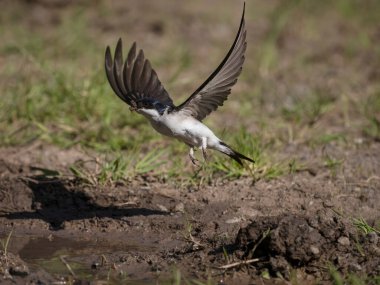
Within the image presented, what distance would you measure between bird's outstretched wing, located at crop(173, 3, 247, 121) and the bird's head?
115 mm

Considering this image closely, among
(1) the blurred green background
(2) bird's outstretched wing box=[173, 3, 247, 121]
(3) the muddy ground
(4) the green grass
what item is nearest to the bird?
(2) bird's outstretched wing box=[173, 3, 247, 121]

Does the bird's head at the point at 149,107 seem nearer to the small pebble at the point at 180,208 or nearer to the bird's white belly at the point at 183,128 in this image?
the bird's white belly at the point at 183,128

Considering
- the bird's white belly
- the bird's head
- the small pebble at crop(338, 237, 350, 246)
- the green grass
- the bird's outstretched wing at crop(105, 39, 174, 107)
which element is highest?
the bird's outstretched wing at crop(105, 39, 174, 107)

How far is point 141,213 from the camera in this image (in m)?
5.88

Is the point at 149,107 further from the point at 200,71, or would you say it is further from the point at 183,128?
the point at 200,71

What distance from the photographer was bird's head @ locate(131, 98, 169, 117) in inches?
217

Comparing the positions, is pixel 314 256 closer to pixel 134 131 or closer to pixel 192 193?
pixel 192 193

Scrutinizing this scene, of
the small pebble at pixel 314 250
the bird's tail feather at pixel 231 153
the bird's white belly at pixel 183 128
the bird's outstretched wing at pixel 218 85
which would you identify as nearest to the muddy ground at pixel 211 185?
the small pebble at pixel 314 250

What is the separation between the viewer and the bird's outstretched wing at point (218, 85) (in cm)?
520

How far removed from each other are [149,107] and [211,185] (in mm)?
976

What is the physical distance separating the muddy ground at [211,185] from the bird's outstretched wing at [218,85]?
75 cm

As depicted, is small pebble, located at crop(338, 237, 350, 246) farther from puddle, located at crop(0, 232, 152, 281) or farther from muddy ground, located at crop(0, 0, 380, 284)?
puddle, located at crop(0, 232, 152, 281)

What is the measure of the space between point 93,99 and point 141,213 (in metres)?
1.96

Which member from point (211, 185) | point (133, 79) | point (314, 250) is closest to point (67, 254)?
point (133, 79)
